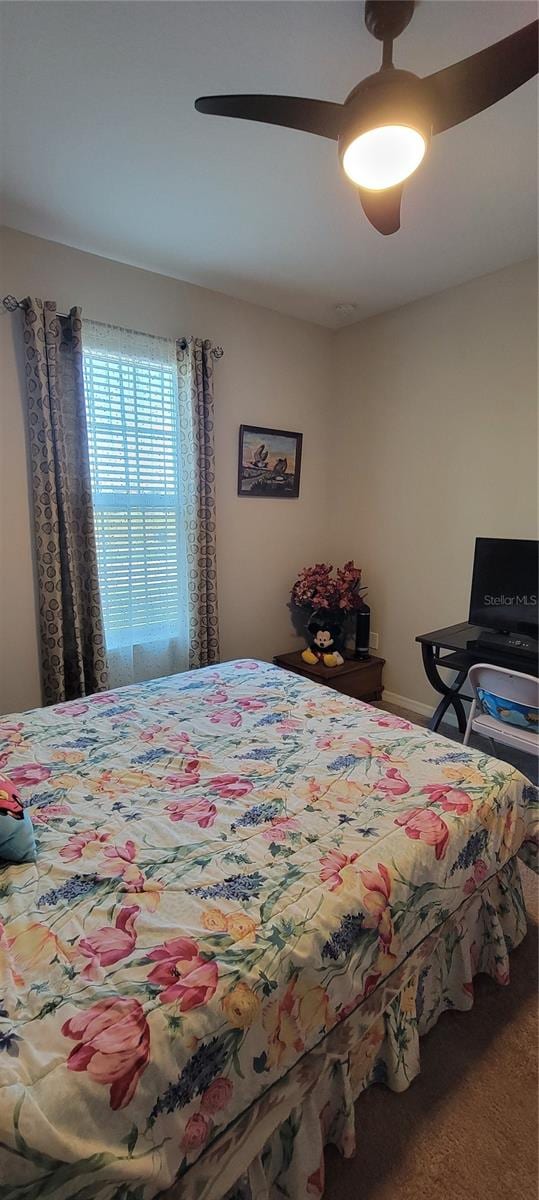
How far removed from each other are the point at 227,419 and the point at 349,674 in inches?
70.7

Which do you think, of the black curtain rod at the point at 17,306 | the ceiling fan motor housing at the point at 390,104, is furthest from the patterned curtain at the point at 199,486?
the ceiling fan motor housing at the point at 390,104

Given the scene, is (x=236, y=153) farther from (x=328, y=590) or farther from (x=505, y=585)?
(x=328, y=590)

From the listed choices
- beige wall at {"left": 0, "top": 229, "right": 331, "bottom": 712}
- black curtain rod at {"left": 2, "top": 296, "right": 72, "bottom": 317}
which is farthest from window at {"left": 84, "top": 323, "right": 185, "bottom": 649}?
black curtain rod at {"left": 2, "top": 296, "right": 72, "bottom": 317}

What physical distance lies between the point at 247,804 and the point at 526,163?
95.0 inches

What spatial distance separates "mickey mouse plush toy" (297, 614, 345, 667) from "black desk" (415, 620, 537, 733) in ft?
2.49

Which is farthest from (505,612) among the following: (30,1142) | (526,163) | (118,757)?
(30,1142)

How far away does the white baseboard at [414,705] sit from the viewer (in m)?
3.14

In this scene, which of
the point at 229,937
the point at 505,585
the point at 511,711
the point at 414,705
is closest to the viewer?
the point at 229,937

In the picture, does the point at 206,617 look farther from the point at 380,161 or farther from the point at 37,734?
the point at 380,161

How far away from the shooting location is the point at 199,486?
2.92 meters

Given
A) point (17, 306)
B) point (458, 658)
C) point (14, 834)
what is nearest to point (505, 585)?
point (458, 658)

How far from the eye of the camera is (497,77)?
3.63ft

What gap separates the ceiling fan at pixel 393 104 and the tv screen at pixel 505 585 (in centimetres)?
171

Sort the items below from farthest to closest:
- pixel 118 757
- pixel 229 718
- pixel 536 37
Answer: pixel 229 718 → pixel 118 757 → pixel 536 37
